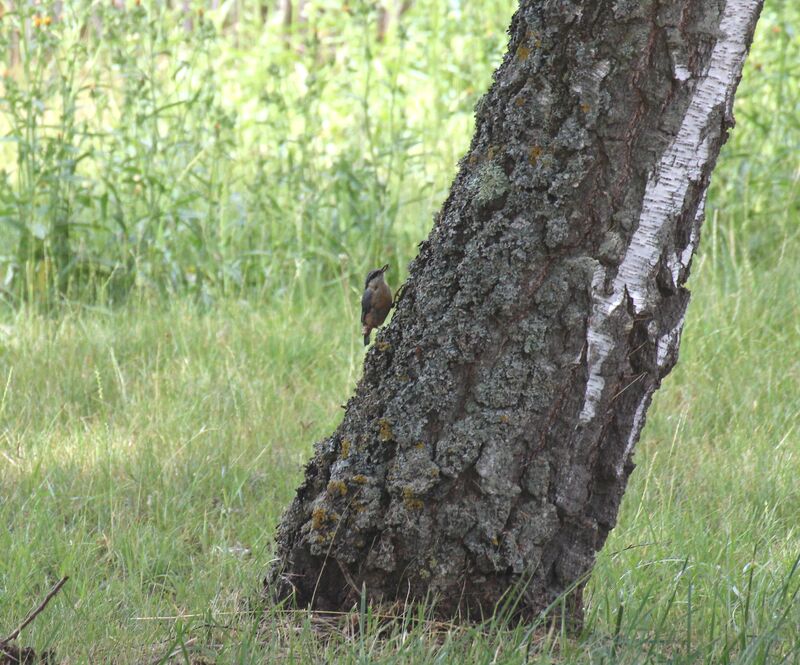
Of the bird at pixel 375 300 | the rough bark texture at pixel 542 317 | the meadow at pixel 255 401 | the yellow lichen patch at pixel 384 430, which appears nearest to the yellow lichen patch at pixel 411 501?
the rough bark texture at pixel 542 317

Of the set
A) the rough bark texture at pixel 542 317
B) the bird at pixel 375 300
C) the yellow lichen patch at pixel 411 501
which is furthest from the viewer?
the bird at pixel 375 300

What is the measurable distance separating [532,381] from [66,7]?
328 centimetres

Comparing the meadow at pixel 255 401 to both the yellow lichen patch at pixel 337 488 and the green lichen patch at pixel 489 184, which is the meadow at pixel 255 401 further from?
the green lichen patch at pixel 489 184

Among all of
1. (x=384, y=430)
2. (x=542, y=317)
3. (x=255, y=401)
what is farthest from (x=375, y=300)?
(x=255, y=401)

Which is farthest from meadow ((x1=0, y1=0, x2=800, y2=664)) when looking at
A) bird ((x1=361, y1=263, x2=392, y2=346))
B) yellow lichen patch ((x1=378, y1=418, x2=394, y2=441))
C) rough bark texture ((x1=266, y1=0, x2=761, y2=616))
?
bird ((x1=361, y1=263, x2=392, y2=346))

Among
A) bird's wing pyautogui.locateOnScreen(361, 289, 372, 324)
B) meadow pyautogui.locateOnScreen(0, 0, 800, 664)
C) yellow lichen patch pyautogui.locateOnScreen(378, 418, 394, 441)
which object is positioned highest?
bird's wing pyautogui.locateOnScreen(361, 289, 372, 324)

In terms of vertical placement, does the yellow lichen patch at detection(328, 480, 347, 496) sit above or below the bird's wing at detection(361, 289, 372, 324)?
below

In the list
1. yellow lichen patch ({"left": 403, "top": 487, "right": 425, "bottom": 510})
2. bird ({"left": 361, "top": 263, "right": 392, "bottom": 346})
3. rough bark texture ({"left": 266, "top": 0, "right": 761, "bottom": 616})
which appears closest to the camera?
rough bark texture ({"left": 266, "top": 0, "right": 761, "bottom": 616})

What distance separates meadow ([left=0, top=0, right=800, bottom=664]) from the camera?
2.01 meters

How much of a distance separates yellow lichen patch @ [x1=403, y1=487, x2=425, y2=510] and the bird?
557 millimetres

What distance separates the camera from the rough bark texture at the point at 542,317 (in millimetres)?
1812

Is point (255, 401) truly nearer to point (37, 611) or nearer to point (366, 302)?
point (366, 302)

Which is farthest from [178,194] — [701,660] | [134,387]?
[701,660]

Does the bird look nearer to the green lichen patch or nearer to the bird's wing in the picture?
the bird's wing
